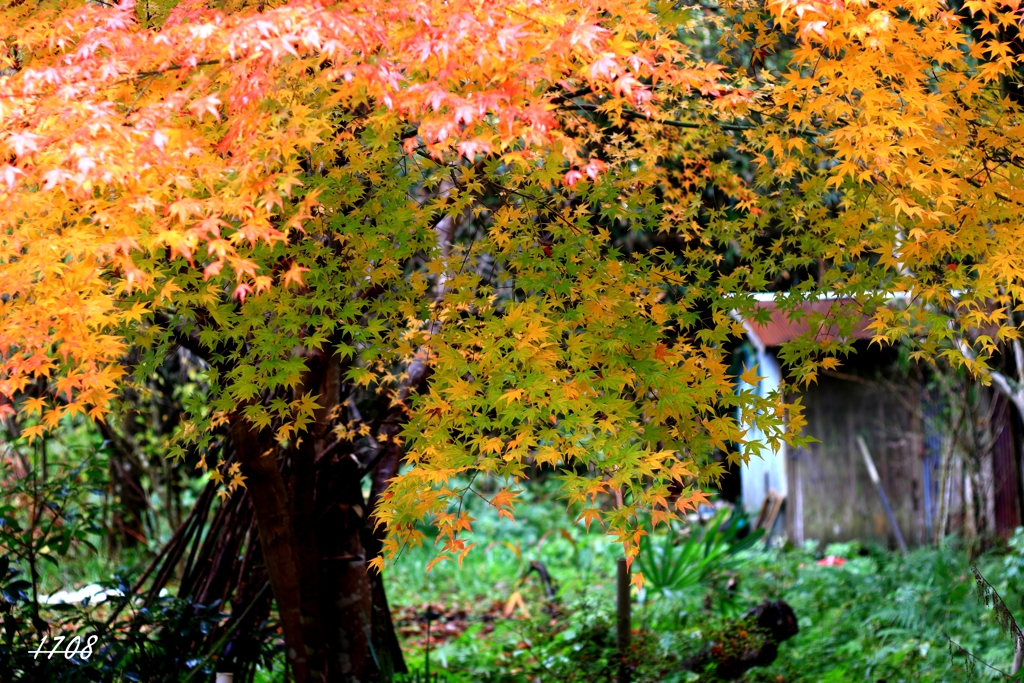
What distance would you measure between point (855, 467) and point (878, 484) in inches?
12.1

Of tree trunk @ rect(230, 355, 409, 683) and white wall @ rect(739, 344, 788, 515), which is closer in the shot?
tree trunk @ rect(230, 355, 409, 683)

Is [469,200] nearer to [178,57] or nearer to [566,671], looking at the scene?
[178,57]

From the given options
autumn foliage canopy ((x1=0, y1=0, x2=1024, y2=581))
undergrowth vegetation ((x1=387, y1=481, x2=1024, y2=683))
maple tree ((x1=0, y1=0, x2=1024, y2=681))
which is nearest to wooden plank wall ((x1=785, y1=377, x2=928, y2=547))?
undergrowth vegetation ((x1=387, y1=481, x2=1024, y2=683))

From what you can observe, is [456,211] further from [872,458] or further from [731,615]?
[872,458]

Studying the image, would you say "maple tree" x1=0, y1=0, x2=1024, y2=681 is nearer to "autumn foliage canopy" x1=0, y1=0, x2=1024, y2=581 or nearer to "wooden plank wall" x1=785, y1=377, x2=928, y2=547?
"autumn foliage canopy" x1=0, y1=0, x2=1024, y2=581

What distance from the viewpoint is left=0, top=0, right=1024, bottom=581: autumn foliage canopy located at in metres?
2.83

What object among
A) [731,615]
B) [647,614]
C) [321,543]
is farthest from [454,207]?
[731,615]

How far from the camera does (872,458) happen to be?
9109 mm

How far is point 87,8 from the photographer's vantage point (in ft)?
10.4

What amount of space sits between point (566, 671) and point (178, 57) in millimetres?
4454

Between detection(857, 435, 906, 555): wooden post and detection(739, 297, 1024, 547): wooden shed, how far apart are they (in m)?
0.04

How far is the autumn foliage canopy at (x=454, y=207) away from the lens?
2826 mm

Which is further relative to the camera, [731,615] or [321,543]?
[731,615]

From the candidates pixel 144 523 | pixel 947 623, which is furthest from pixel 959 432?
pixel 144 523
